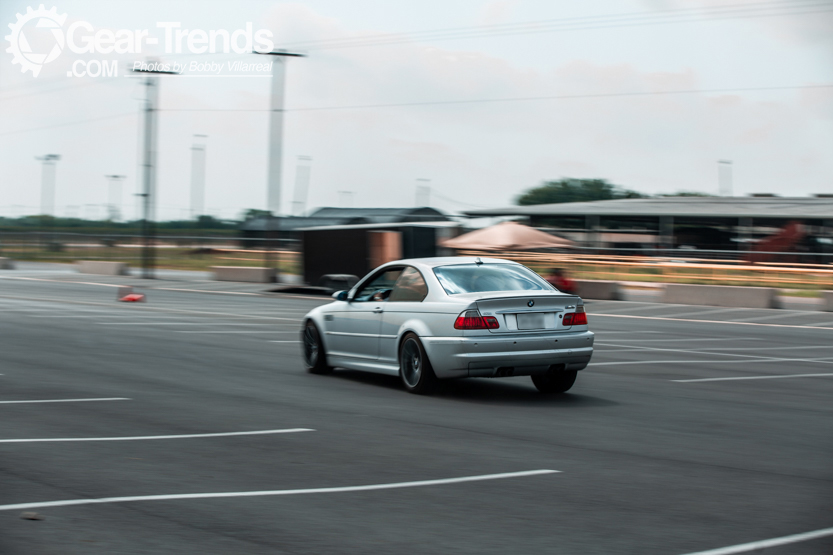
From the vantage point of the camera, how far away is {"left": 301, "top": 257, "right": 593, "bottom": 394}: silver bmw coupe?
9.08 m

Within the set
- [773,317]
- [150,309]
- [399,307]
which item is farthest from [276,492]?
[773,317]

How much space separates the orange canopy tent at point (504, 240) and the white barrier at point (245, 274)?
10.5m

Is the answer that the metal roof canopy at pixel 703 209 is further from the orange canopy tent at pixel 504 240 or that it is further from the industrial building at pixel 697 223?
the orange canopy tent at pixel 504 240

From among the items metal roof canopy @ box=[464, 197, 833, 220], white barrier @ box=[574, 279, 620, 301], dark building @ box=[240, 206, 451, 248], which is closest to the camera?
white barrier @ box=[574, 279, 620, 301]

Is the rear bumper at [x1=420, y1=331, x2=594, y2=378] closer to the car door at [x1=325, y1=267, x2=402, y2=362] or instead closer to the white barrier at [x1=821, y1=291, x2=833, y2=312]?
the car door at [x1=325, y1=267, x2=402, y2=362]

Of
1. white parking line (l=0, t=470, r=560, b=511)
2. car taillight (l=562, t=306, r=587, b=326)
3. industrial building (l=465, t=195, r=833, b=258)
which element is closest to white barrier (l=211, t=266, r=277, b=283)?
industrial building (l=465, t=195, r=833, b=258)

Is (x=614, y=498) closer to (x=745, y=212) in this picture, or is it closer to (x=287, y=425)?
(x=287, y=425)

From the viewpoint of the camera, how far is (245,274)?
41.6m

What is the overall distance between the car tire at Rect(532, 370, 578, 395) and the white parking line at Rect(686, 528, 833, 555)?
5234mm

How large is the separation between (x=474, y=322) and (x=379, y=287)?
2.04 meters

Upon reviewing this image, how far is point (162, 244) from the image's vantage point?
71.4 meters

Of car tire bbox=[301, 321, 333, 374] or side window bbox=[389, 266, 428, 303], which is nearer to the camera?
side window bbox=[389, 266, 428, 303]

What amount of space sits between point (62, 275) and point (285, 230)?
2561 cm

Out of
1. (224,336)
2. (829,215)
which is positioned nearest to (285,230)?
(829,215)
